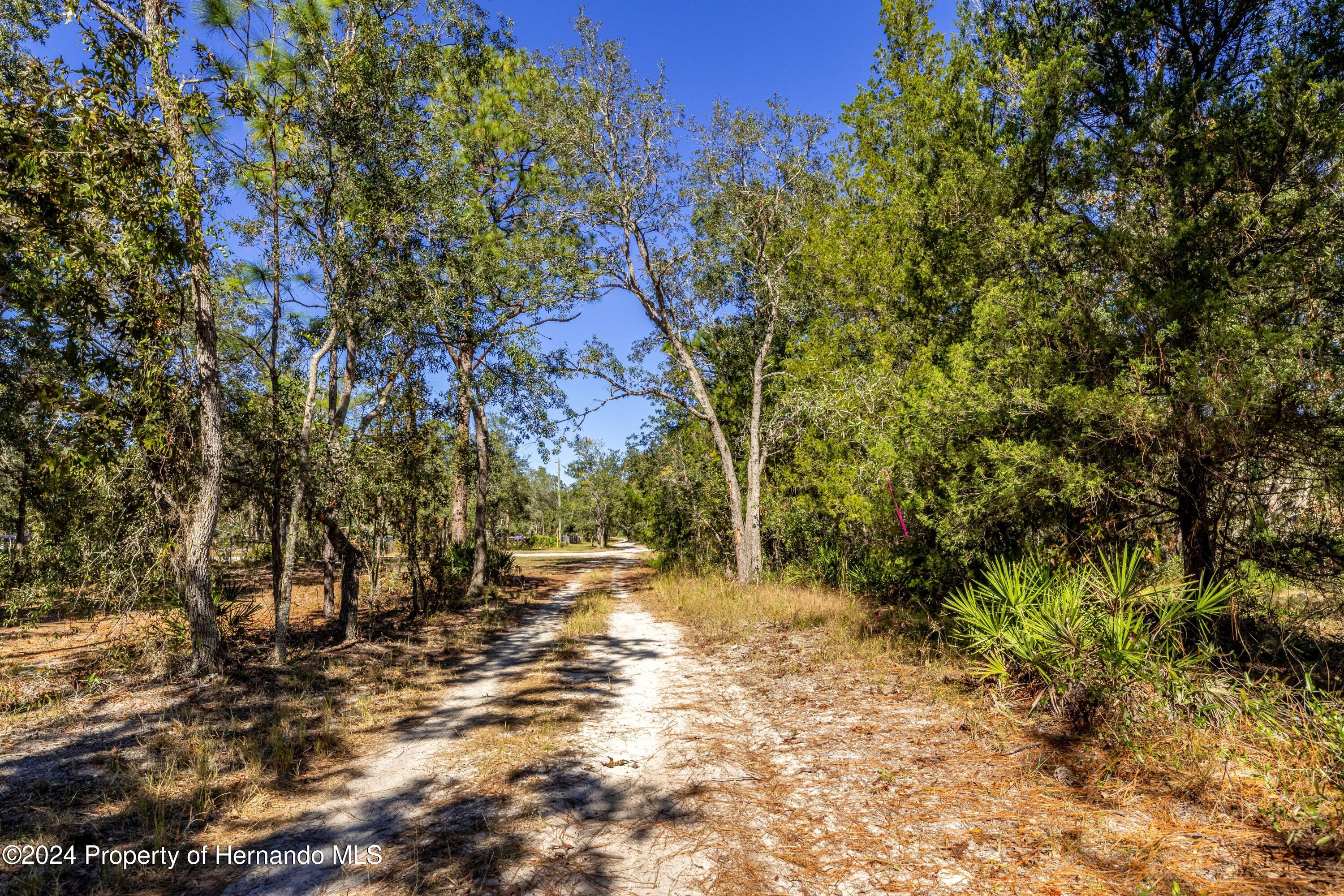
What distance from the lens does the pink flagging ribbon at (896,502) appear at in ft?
23.8

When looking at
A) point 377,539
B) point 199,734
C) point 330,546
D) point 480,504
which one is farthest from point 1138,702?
point 480,504

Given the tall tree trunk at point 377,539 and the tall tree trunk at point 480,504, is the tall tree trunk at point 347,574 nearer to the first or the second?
the tall tree trunk at point 377,539

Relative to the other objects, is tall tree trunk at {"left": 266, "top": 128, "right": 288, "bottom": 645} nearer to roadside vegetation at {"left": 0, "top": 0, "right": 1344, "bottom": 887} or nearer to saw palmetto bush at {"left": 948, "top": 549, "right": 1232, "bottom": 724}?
roadside vegetation at {"left": 0, "top": 0, "right": 1344, "bottom": 887}

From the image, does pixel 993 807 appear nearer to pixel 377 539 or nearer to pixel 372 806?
pixel 372 806

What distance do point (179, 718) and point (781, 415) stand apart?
11904 millimetres

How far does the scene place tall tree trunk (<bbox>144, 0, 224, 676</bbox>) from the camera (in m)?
6.48

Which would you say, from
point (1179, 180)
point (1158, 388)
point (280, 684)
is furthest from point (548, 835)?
point (1179, 180)

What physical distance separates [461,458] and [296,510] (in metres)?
5.25

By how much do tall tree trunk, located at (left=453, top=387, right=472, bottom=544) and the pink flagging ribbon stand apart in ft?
28.6

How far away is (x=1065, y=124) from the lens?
6164 mm

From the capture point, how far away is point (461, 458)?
1288 cm

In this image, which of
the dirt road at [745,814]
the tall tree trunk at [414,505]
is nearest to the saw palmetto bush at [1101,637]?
the dirt road at [745,814]

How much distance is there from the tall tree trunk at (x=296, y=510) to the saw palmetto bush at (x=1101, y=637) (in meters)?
8.35

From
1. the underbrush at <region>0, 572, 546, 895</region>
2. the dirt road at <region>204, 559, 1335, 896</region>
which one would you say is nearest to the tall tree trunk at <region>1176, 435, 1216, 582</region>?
the dirt road at <region>204, 559, 1335, 896</region>
